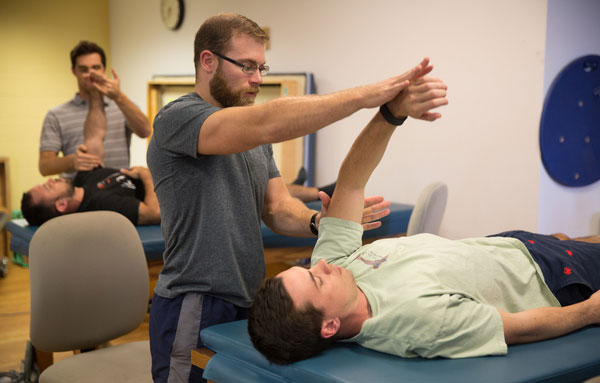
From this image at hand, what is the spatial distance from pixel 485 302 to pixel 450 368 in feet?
1.00

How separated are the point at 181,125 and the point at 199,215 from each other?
243 mm

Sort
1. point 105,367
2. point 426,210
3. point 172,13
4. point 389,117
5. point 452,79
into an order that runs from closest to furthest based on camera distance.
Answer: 1. point 389,117
2. point 105,367
3. point 426,210
4. point 452,79
5. point 172,13

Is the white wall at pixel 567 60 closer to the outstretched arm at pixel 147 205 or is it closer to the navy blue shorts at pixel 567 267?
the navy blue shorts at pixel 567 267

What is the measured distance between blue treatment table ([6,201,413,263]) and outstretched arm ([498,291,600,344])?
1923 mm

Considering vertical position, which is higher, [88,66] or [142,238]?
[88,66]

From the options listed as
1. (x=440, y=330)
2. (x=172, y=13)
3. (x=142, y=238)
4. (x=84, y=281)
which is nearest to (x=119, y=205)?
(x=142, y=238)

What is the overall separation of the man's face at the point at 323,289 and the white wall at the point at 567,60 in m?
1.99

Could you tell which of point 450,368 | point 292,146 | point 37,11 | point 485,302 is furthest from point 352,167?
point 37,11

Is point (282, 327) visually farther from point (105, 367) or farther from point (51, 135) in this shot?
point (51, 135)

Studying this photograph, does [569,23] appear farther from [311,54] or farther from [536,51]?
[311,54]

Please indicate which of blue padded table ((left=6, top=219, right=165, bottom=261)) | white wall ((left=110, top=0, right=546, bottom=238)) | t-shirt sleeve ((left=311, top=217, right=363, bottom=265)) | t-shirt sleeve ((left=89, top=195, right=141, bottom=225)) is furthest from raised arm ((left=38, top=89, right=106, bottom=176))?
t-shirt sleeve ((left=311, top=217, right=363, bottom=265))

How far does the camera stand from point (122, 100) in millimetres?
3164

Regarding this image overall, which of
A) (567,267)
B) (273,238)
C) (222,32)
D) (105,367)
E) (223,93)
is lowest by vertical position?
(105,367)

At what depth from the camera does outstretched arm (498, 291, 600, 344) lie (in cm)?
138
